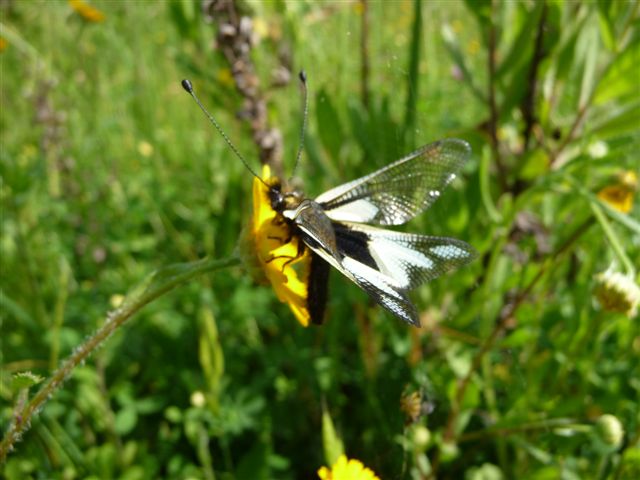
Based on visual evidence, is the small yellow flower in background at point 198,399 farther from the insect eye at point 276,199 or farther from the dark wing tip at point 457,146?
Answer: the dark wing tip at point 457,146

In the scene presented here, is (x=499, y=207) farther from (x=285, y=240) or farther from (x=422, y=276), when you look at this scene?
(x=285, y=240)

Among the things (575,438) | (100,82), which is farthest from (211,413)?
(100,82)

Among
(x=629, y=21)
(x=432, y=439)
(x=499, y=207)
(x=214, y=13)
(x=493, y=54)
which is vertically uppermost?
(x=214, y=13)

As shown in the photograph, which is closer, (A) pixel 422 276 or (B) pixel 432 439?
(A) pixel 422 276

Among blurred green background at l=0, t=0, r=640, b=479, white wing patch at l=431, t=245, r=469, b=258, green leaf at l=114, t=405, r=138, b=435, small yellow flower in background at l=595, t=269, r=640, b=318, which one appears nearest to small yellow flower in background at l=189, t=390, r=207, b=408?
blurred green background at l=0, t=0, r=640, b=479

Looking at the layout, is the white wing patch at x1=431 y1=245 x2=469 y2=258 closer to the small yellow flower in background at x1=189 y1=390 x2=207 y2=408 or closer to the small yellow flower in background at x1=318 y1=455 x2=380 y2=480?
the small yellow flower in background at x1=318 y1=455 x2=380 y2=480
